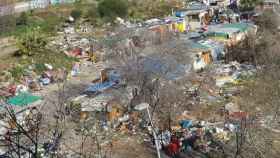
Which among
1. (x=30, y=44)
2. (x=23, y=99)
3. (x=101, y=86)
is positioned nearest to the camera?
(x=23, y=99)

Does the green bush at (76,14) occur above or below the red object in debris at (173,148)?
above

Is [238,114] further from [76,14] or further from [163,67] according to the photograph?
[76,14]

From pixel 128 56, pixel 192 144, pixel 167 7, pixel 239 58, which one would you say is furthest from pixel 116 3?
pixel 192 144

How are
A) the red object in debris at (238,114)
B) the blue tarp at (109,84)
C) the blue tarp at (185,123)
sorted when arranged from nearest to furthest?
the red object in debris at (238,114), the blue tarp at (185,123), the blue tarp at (109,84)

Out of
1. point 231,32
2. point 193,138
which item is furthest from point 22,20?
point 193,138

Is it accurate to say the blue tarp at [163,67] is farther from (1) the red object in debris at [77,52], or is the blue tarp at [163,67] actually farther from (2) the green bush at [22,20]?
(2) the green bush at [22,20]

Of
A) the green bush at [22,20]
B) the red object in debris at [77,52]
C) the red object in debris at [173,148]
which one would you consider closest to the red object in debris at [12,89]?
the red object in debris at [77,52]

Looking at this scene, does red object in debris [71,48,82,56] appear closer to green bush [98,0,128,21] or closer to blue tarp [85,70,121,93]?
blue tarp [85,70,121,93]
